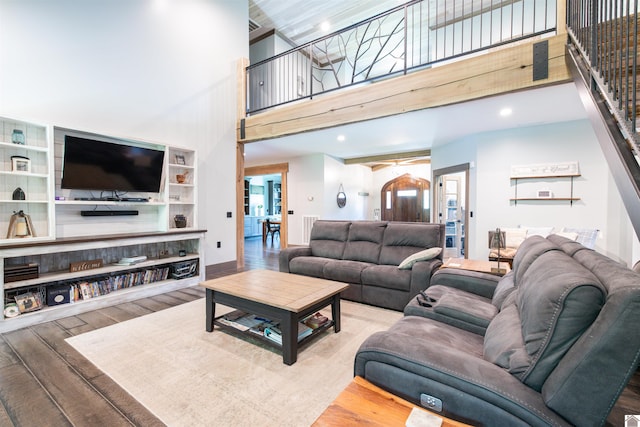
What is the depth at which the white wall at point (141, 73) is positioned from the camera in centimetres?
312

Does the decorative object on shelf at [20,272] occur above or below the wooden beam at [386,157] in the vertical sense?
below

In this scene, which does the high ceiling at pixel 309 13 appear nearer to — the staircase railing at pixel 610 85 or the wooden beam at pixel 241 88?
the wooden beam at pixel 241 88

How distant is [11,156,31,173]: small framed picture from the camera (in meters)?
2.90

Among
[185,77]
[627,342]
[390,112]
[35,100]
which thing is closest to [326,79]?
[185,77]

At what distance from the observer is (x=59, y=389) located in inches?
73.7

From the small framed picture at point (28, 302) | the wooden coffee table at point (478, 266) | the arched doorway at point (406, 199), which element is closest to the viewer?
the wooden coffee table at point (478, 266)

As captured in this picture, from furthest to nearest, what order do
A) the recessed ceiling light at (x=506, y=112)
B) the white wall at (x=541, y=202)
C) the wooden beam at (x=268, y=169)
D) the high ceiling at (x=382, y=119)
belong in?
the wooden beam at (x=268, y=169), the white wall at (x=541, y=202), the recessed ceiling light at (x=506, y=112), the high ceiling at (x=382, y=119)

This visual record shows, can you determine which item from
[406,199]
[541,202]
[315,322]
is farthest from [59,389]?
[406,199]

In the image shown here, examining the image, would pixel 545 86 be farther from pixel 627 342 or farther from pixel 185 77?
pixel 185 77

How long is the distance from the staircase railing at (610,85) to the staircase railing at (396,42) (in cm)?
275

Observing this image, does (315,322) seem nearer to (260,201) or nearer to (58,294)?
(58,294)

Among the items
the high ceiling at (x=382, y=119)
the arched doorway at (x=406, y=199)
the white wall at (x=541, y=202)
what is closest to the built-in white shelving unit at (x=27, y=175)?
the high ceiling at (x=382, y=119)

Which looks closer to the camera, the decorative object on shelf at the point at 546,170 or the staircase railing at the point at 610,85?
the staircase railing at the point at 610,85

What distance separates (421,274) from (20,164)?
4.30m
